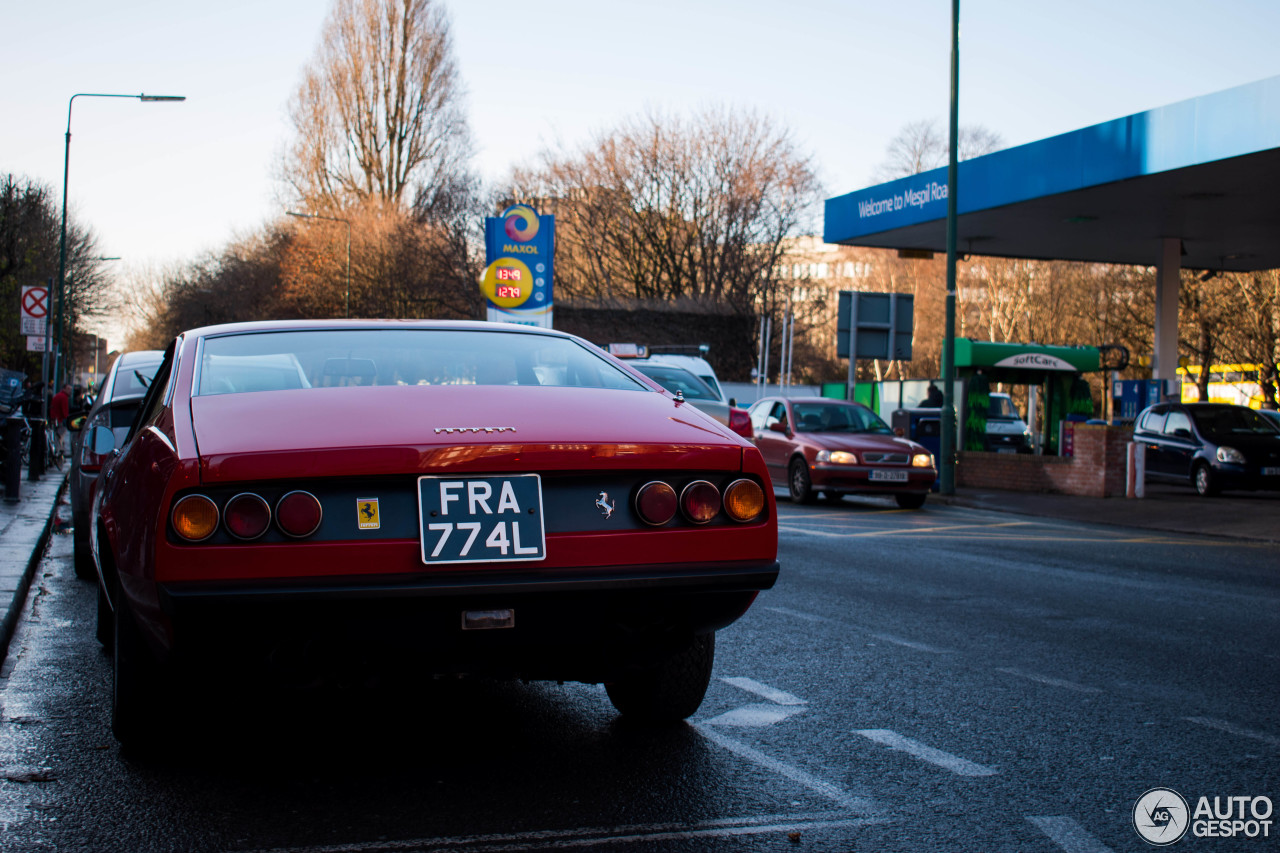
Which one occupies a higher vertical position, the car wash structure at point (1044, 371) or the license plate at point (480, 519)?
the car wash structure at point (1044, 371)

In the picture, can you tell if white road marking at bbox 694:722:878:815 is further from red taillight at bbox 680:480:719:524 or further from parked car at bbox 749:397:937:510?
parked car at bbox 749:397:937:510

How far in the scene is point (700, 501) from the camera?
136 inches

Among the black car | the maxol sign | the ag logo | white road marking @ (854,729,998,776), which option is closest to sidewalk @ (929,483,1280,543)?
the black car

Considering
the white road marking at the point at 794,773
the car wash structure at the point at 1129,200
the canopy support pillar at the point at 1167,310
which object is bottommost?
the white road marking at the point at 794,773

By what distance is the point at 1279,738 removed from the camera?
14.4ft

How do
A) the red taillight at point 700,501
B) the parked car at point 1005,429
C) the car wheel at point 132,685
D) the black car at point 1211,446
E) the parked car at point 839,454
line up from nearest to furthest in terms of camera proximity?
the red taillight at point 700,501, the car wheel at point 132,685, the parked car at point 839,454, the black car at point 1211,446, the parked car at point 1005,429

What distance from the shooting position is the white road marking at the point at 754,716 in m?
4.49

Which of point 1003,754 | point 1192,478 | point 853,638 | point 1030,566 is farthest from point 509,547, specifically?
point 1192,478

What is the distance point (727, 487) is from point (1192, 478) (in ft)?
62.4

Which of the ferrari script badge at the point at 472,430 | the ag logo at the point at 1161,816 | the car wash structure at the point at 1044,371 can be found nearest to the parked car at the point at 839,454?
the car wash structure at the point at 1044,371

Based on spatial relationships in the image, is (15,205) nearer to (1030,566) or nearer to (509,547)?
(1030,566)

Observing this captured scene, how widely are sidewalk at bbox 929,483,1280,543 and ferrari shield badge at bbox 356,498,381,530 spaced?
12.7 metres

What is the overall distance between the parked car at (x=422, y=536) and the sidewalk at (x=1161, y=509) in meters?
12.0

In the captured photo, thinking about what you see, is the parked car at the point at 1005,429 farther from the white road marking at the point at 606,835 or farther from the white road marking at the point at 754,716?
the white road marking at the point at 606,835
